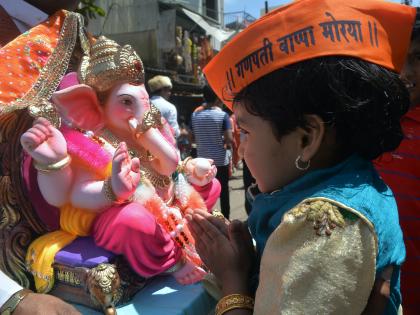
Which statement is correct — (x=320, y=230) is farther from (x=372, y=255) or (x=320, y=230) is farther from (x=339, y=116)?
(x=339, y=116)

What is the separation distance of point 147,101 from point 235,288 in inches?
30.8

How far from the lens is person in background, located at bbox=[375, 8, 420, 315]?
3.78 feet

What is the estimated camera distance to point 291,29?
2.30 feet

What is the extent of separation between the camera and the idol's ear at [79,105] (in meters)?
1.22

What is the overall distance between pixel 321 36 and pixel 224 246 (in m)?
0.46

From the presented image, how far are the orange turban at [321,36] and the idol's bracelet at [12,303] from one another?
2.45 feet

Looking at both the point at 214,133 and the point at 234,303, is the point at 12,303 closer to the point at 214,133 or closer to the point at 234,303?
the point at 234,303

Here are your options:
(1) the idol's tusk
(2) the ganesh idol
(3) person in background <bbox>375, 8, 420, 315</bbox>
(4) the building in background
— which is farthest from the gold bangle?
(4) the building in background

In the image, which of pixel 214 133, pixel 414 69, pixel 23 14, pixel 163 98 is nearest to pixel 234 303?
pixel 414 69

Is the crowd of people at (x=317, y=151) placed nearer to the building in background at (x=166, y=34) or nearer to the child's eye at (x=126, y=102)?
the child's eye at (x=126, y=102)

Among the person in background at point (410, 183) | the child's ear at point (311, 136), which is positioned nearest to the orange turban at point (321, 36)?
the child's ear at point (311, 136)

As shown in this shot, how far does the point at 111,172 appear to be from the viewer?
1.14 m

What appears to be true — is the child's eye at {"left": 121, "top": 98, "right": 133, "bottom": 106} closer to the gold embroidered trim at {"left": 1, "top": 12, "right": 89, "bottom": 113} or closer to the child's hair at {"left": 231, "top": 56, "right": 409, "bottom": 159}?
the gold embroidered trim at {"left": 1, "top": 12, "right": 89, "bottom": 113}

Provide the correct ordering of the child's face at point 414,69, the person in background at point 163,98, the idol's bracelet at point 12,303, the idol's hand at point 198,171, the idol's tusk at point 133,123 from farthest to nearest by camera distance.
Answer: the person in background at point 163,98 < the idol's hand at point 198,171 < the idol's tusk at point 133,123 < the child's face at point 414,69 < the idol's bracelet at point 12,303
